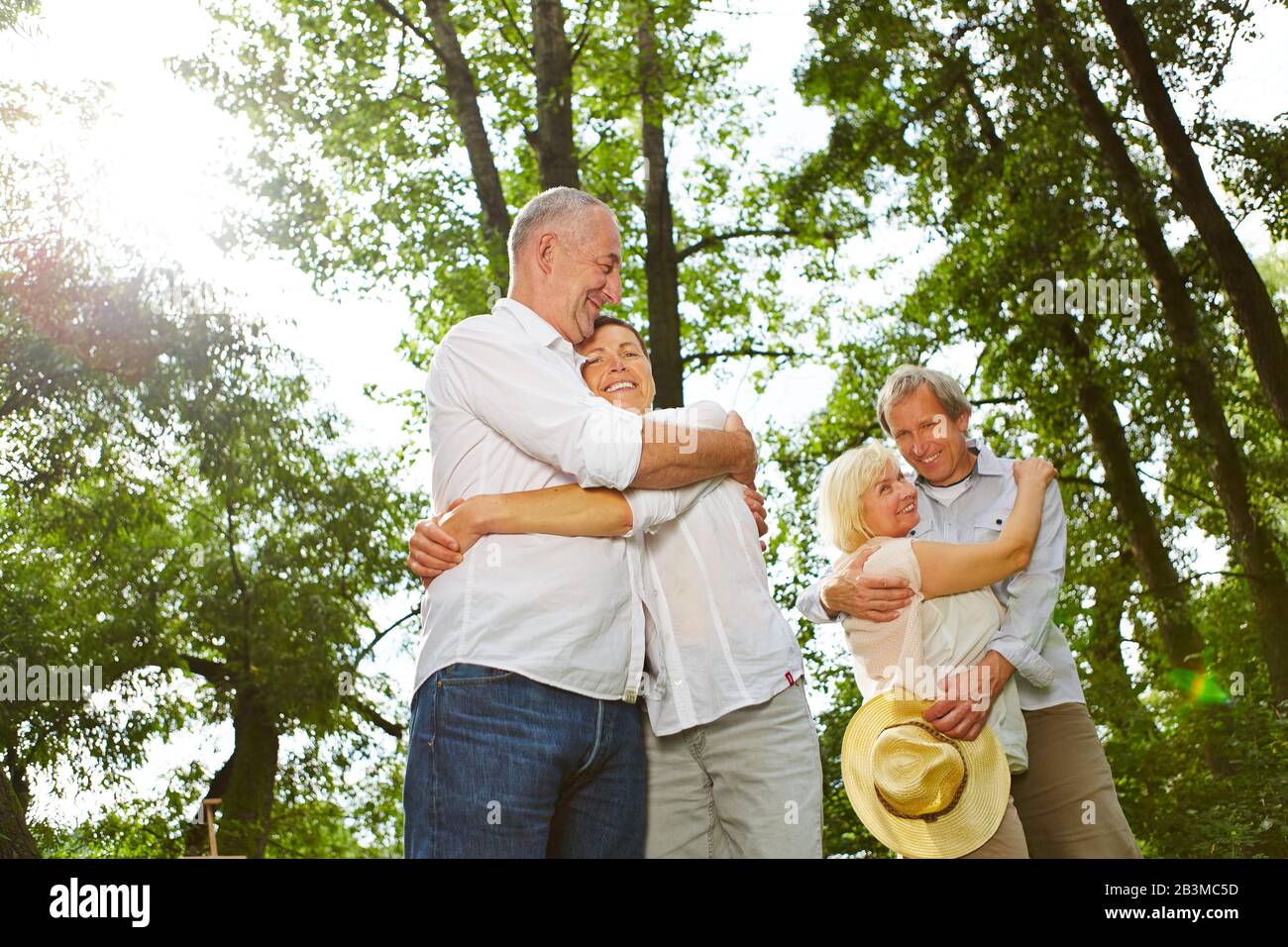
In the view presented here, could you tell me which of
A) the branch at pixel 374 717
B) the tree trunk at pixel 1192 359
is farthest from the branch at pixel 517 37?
the branch at pixel 374 717

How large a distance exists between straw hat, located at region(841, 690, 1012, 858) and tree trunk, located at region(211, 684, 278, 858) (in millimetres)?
13811

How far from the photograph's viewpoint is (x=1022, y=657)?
140 inches

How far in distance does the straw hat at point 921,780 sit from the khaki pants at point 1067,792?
0.38 meters

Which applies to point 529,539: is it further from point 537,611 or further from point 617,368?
point 617,368

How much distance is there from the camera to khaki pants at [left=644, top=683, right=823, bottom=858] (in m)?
2.92

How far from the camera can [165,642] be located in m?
16.9

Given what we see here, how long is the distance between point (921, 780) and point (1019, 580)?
677 millimetres

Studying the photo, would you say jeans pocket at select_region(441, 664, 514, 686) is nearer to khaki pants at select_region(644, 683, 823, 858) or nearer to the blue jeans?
the blue jeans

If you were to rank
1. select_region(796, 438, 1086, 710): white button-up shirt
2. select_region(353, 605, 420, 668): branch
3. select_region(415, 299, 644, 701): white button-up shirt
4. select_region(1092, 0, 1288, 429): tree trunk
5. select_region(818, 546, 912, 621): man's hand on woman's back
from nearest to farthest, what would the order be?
select_region(415, 299, 644, 701): white button-up shirt → select_region(818, 546, 912, 621): man's hand on woman's back → select_region(796, 438, 1086, 710): white button-up shirt → select_region(1092, 0, 1288, 429): tree trunk → select_region(353, 605, 420, 668): branch

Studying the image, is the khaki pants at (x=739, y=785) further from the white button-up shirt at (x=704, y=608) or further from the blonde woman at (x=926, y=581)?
the blonde woman at (x=926, y=581)

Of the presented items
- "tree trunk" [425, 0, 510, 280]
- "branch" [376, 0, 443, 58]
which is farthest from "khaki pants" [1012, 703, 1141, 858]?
"branch" [376, 0, 443, 58]

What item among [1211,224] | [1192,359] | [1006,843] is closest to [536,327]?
[1006,843]

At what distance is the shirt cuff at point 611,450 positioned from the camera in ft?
9.05
